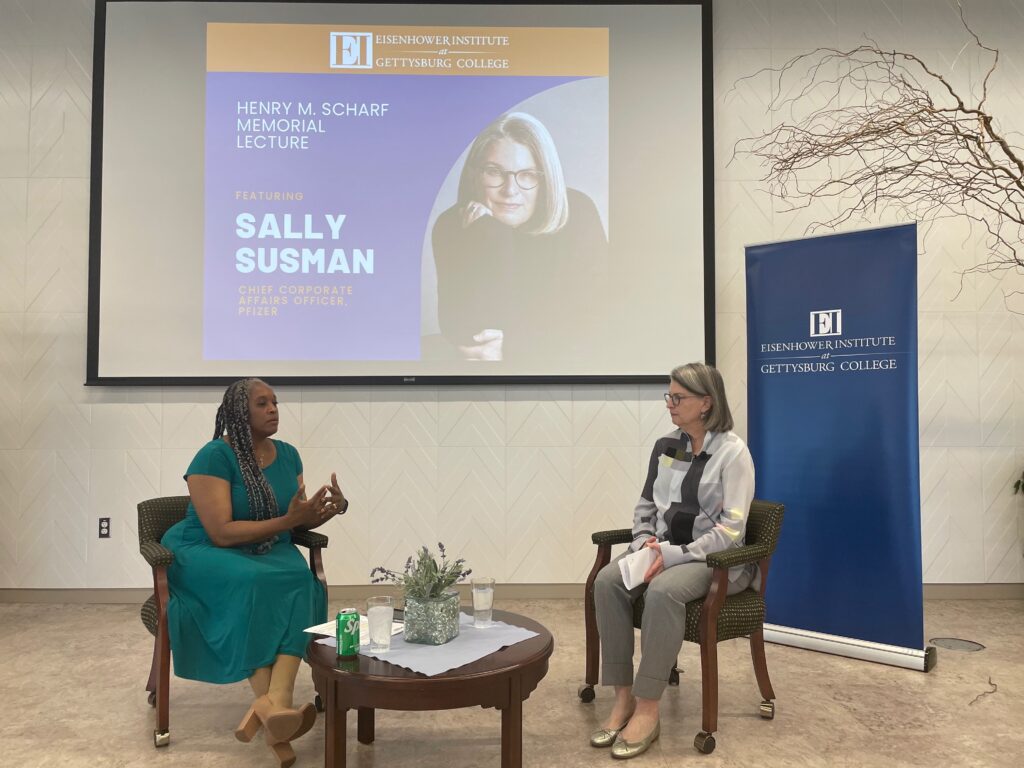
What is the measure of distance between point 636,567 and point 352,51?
3.43m

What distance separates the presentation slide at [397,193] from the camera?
443 cm

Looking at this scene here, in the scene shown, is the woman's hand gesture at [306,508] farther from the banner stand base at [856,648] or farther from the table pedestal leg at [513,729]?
the banner stand base at [856,648]

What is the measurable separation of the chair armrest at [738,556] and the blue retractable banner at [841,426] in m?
0.94

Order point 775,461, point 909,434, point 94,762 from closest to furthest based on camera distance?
point 94,762, point 909,434, point 775,461

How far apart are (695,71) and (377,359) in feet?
8.25

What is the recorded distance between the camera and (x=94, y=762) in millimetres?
2367

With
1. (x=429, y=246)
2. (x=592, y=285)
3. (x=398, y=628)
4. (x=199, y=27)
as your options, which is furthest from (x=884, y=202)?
(x=199, y=27)

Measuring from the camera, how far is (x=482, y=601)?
94.4 inches

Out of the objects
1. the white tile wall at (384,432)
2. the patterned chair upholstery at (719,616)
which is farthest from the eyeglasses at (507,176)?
the patterned chair upholstery at (719,616)

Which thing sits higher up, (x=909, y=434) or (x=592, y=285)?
(x=592, y=285)

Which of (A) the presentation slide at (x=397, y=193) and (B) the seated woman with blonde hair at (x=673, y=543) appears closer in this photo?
(B) the seated woman with blonde hair at (x=673, y=543)

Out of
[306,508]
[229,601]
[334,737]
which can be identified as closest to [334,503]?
[306,508]

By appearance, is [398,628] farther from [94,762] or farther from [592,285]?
[592,285]

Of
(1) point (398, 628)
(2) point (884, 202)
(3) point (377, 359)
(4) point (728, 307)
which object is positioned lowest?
(1) point (398, 628)
